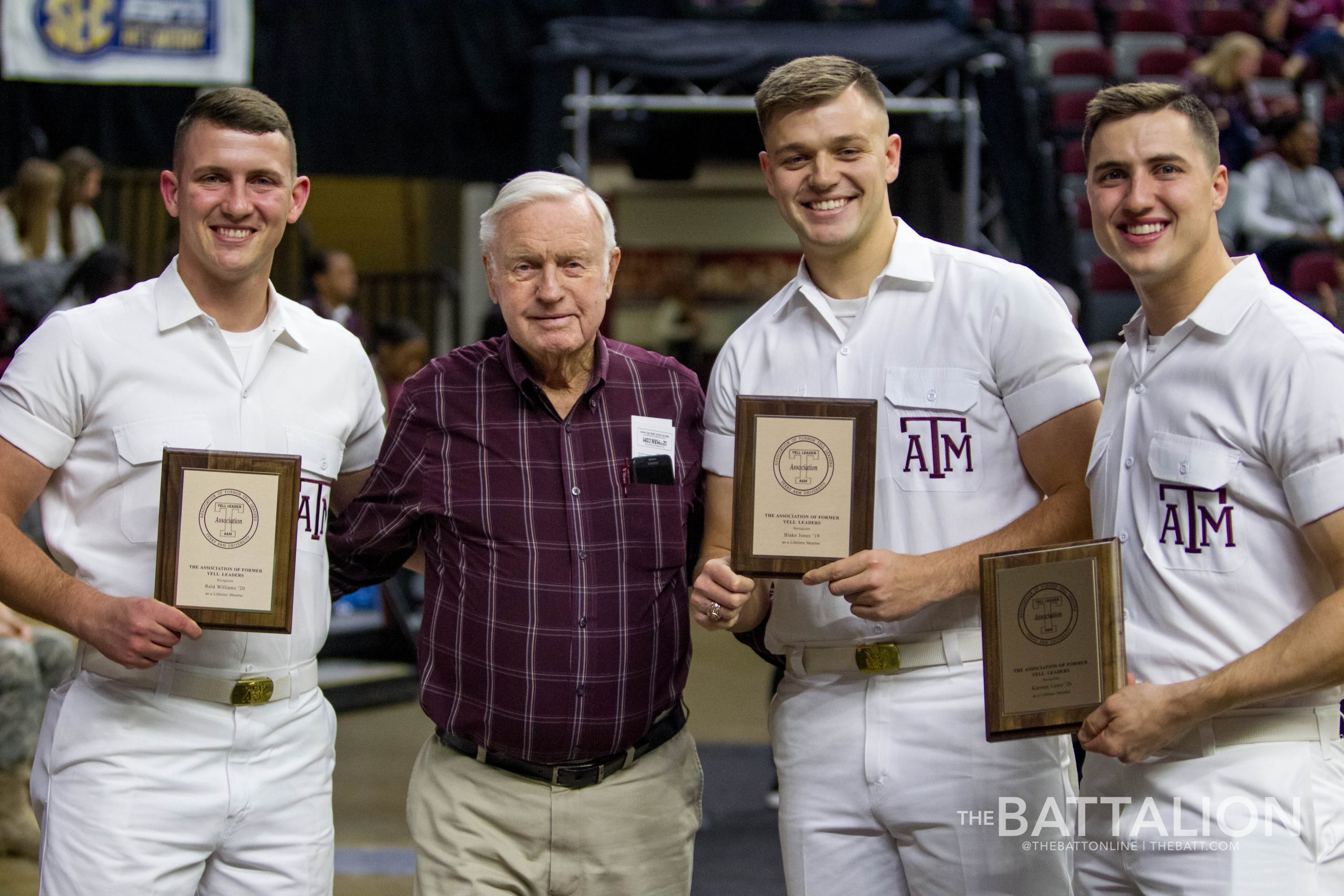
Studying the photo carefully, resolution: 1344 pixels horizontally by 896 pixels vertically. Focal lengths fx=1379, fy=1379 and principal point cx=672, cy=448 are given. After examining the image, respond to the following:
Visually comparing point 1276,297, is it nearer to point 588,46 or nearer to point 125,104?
point 588,46

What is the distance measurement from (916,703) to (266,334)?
4.40 feet

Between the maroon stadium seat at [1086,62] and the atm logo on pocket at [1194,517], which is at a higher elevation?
the maroon stadium seat at [1086,62]

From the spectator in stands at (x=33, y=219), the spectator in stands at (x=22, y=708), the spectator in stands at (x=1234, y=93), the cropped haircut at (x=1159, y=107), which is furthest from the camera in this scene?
the spectator in stands at (x=1234, y=93)

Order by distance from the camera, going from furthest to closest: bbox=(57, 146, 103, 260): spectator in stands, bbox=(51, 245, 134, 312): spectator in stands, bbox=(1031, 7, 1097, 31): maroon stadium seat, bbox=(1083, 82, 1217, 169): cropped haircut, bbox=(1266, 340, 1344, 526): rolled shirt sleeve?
bbox=(1031, 7, 1097, 31): maroon stadium seat → bbox=(57, 146, 103, 260): spectator in stands → bbox=(51, 245, 134, 312): spectator in stands → bbox=(1083, 82, 1217, 169): cropped haircut → bbox=(1266, 340, 1344, 526): rolled shirt sleeve

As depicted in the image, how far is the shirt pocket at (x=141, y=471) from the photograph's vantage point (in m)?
2.38

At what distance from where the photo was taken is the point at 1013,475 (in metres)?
2.44

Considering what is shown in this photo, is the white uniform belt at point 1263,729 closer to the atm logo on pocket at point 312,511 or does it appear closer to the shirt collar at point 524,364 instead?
the shirt collar at point 524,364

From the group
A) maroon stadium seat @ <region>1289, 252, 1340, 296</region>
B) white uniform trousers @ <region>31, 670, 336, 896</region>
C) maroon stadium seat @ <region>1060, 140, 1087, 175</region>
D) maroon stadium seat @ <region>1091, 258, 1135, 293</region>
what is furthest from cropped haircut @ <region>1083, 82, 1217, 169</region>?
maroon stadium seat @ <region>1060, 140, 1087, 175</region>

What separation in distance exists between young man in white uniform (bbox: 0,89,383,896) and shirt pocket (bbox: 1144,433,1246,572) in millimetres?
1462

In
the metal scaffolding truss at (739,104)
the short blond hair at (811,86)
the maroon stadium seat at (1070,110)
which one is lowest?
the short blond hair at (811,86)

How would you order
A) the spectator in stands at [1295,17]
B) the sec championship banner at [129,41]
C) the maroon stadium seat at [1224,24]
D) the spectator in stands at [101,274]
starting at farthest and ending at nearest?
the maroon stadium seat at [1224,24] → the spectator in stands at [1295,17] → the sec championship banner at [129,41] → the spectator in stands at [101,274]

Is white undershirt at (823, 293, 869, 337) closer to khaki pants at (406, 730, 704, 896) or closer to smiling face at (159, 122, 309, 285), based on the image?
khaki pants at (406, 730, 704, 896)

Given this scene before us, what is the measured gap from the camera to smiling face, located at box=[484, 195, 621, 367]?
2.47 m

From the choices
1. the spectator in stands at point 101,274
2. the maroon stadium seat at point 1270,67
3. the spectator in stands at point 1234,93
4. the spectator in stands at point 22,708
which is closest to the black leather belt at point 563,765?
the spectator in stands at point 22,708
